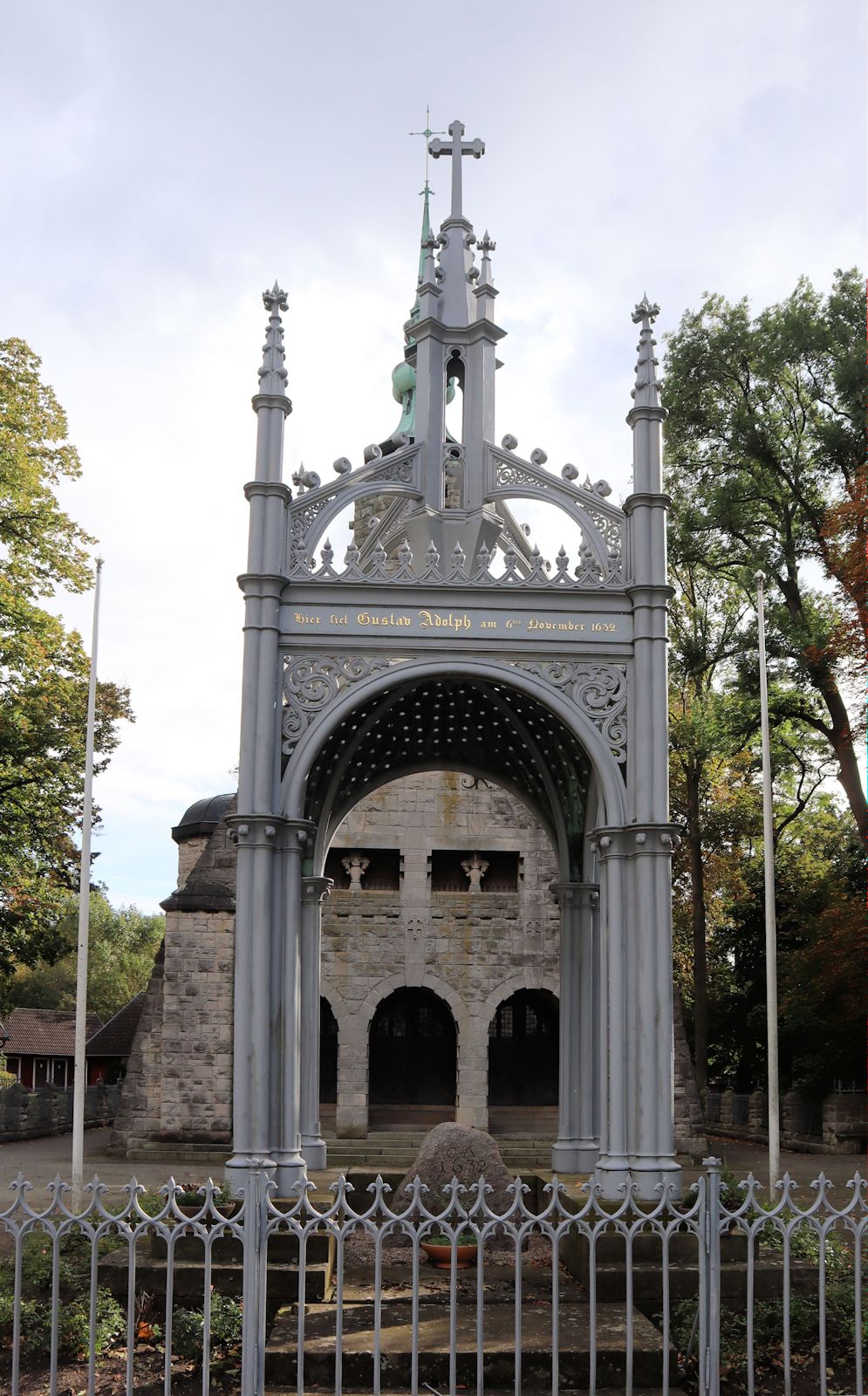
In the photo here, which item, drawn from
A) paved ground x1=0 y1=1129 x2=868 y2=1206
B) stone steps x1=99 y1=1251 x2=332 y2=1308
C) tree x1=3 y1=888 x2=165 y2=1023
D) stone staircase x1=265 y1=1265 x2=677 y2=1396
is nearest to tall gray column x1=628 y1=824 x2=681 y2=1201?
stone staircase x1=265 y1=1265 x2=677 y2=1396

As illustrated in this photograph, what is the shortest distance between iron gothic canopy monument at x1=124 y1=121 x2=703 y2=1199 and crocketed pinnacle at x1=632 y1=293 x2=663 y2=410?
0.07ft

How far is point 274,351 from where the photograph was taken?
446 inches

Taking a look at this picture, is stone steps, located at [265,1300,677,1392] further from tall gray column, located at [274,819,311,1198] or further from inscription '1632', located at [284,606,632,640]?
inscription '1632', located at [284,606,632,640]

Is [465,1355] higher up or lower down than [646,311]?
lower down

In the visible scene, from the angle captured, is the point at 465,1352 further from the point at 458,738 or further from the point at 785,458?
the point at 785,458

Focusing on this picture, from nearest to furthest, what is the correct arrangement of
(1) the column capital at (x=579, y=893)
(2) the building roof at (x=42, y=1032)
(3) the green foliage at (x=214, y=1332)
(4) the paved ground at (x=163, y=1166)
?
1. (3) the green foliage at (x=214, y=1332)
2. (1) the column capital at (x=579, y=893)
3. (4) the paved ground at (x=163, y=1166)
4. (2) the building roof at (x=42, y=1032)

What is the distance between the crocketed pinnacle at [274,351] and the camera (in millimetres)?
11242

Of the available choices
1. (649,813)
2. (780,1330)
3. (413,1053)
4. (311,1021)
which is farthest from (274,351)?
(413,1053)

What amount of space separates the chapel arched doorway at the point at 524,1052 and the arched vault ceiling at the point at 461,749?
54.4 ft

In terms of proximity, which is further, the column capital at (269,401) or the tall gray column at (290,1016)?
the column capital at (269,401)

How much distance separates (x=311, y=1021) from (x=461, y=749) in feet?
9.98

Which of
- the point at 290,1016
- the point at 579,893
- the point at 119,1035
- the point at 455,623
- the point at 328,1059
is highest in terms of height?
the point at 455,623

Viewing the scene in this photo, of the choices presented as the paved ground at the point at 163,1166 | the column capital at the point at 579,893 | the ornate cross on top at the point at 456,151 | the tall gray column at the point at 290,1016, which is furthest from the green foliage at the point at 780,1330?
the paved ground at the point at 163,1166

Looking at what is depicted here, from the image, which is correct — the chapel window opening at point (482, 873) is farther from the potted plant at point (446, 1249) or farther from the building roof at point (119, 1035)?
the potted plant at point (446, 1249)
